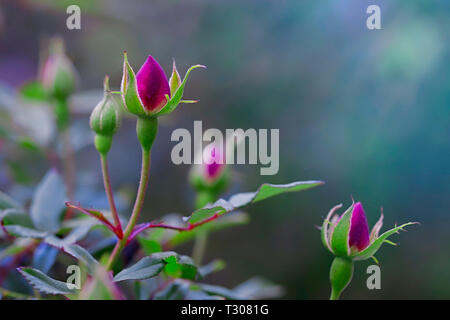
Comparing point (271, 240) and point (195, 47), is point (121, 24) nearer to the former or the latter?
point (195, 47)

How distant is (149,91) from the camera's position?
32cm

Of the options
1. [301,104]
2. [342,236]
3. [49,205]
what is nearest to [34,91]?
[49,205]

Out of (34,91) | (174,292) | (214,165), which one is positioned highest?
(34,91)

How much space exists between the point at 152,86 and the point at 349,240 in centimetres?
18

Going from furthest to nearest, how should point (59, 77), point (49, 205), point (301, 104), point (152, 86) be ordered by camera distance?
point (301, 104) → point (59, 77) → point (49, 205) → point (152, 86)

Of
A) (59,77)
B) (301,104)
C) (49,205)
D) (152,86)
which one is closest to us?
(152,86)

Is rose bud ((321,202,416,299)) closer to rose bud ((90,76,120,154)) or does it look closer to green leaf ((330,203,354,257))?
green leaf ((330,203,354,257))

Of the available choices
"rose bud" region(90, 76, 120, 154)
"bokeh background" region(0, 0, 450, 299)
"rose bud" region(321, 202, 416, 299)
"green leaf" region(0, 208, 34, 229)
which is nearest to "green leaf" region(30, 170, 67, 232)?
"green leaf" region(0, 208, 34, 229)

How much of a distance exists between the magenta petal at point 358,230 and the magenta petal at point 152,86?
163 millimetres

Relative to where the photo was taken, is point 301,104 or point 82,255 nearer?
point 82,255

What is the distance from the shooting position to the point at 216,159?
1.70 feet

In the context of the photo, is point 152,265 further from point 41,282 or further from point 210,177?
point 210,177

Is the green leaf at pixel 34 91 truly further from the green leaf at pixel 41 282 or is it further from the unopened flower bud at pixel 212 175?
the green leaf at pixel 41 282

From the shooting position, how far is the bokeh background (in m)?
1.05
